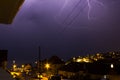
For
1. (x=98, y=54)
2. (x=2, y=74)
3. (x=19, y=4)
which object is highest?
(x=98, y=54)

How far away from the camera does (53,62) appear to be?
8112cm

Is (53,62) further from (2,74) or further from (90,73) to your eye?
(2,74)

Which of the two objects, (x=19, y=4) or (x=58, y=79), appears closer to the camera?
(x=19, y=4)

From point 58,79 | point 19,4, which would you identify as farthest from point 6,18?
point 58,79

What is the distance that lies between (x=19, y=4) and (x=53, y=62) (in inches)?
2952

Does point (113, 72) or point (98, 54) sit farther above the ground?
Answer: point (98, 54)

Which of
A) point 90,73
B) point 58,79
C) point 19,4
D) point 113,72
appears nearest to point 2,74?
point 19,4

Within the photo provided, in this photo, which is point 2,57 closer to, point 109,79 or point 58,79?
point 58,79

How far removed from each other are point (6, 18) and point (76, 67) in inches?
2061

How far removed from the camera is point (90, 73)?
51375mm

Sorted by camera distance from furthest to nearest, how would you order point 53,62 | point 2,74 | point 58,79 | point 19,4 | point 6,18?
point 53,62 → point 58,79 → point 2,74 → point 6,18 → point 19,4

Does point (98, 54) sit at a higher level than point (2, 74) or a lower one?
higher

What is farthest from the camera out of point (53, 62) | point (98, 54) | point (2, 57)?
point (98, 54)

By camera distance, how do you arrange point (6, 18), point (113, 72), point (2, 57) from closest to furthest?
point (6, 18) → point (2, 57) → point (113, 72)
